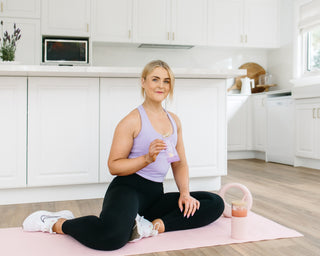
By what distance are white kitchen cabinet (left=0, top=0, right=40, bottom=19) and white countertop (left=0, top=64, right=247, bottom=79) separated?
2422 mm

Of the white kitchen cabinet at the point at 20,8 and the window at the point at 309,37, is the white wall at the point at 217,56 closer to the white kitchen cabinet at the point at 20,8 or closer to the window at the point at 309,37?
the window at the point at 309,37

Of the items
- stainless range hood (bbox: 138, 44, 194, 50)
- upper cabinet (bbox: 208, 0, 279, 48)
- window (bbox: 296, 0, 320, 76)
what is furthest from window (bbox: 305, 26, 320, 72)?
stainless range hood (bbox: 138, 44, 194, 50)

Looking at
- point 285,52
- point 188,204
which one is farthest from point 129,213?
point 285,52

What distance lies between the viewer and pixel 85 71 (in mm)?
2441

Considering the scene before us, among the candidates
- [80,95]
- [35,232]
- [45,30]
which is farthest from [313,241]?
[45,30]

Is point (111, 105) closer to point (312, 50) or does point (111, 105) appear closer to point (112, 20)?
point (112, 20)

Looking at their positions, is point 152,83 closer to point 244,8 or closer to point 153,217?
point 153,217

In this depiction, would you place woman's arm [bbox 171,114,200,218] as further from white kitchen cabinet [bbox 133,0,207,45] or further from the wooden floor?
white kitchen cabinet [bbox 133,0,207,45]

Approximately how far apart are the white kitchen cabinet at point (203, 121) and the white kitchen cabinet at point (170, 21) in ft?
7.85

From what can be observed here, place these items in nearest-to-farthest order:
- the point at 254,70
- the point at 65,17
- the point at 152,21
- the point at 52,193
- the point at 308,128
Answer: the point at 52,193 → the point at 308,128 → the point at 65,17 → the point at 152,21 → the point at 254,70

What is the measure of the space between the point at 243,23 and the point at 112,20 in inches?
72.7

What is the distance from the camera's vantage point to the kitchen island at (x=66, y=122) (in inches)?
97.7

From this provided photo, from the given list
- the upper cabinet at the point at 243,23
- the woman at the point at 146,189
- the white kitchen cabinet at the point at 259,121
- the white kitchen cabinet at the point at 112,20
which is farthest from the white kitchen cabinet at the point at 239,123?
the woman at the point at 146,189

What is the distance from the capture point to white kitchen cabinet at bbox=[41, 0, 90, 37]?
4.62 meters
